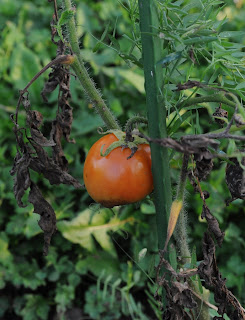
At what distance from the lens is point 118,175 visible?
0.83m

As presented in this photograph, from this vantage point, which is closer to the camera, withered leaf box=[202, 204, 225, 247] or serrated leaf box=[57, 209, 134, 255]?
withered leaf box=[202, 204, 225, 247]

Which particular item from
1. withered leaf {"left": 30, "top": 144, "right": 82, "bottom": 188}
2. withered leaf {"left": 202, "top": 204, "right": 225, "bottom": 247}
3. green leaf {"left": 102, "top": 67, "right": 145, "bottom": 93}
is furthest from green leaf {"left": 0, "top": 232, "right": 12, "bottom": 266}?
withered leaf {"left": 202, "top": 204, "right": 225, "bottom": 247}

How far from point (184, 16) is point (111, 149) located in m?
0.28

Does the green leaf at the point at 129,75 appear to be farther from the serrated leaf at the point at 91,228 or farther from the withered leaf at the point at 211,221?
the withered leaf at the point at 211,221

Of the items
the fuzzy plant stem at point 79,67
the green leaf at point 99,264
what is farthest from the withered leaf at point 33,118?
the green leaf at point 99,264

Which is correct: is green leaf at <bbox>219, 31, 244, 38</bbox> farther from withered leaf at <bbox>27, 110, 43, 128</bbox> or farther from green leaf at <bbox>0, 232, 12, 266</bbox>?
green leaf at <bbox>0, 232, 12, 266</bbox>

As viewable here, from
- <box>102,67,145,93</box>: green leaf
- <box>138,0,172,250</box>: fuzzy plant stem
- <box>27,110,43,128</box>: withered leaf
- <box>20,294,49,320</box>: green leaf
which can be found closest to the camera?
A: <box>138,0,172,250</box>: fuzzy plant stem

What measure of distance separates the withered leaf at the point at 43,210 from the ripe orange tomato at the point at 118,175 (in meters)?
0.14

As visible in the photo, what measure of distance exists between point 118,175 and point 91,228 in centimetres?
108

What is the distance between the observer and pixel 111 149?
2.75 ft

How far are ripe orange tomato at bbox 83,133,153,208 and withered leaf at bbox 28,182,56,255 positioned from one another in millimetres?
140

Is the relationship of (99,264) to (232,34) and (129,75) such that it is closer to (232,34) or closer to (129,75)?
(129,75)

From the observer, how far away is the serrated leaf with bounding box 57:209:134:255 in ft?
6.05

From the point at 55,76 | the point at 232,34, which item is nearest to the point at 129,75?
the point at 55,76
